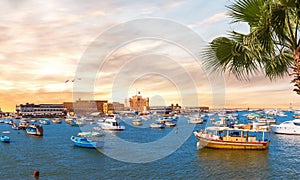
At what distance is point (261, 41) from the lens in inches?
302

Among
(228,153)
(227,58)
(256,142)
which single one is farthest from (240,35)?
(256,142)

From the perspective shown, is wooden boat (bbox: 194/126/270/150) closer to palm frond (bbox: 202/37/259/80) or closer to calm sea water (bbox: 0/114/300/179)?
calm sea water (bbox: 0/114/300/179)

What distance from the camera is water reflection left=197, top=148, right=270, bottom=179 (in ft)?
111

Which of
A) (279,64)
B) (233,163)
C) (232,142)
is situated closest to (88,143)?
(232,142)

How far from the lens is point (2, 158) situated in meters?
45.5

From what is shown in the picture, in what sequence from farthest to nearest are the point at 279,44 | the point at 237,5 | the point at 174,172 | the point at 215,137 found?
the point at 215,137
the point at 174,172
the point at 279,44
the point at 237,5

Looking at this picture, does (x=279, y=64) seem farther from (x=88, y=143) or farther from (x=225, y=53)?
(x=88, y=143)

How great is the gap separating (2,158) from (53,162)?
402 inches

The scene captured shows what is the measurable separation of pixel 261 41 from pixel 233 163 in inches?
1382

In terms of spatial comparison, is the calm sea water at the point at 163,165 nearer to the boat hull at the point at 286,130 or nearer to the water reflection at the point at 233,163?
the water reflection at the point at 233,163

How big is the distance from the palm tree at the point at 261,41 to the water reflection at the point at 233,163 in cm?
2603

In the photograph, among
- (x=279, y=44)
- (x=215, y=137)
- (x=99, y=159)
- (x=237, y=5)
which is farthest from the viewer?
(x=215, y=137)

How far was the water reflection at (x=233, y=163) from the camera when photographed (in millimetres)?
33875

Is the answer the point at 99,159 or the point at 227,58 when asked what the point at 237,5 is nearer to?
A: the point at 227,58
